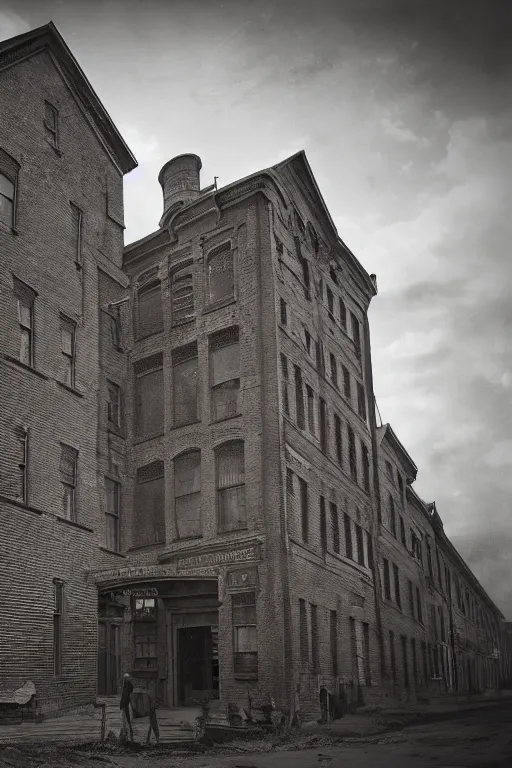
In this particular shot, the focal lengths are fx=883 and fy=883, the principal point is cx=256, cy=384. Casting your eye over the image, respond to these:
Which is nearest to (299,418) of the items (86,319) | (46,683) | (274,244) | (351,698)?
(274,244)

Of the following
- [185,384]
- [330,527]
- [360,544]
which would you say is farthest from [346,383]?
[185,384]

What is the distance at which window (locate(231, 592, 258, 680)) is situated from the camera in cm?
2408

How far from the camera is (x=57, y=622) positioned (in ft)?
75.9

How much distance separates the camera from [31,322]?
24.1 meters

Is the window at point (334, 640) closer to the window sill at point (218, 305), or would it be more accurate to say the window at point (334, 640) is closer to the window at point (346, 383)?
the window at point (346, 383)

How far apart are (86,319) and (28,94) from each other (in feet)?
22.3

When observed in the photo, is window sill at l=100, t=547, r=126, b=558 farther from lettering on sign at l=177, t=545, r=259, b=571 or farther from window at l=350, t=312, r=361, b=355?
window at l=350, t=312, r=361, b=355

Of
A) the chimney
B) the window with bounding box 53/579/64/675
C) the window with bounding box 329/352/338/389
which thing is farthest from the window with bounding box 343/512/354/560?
the chimney

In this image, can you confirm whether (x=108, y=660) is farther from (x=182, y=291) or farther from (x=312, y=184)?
(x=312, y=184)

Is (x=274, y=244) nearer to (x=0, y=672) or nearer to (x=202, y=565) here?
(x=202, y=565)

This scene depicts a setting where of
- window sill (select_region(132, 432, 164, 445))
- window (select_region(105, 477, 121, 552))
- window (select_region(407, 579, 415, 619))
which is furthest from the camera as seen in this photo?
window (select_region(407, 579, 415, 619))

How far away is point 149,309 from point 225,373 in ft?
15.2

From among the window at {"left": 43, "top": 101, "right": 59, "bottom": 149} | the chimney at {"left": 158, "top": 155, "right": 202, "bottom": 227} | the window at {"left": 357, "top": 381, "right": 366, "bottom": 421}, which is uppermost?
the chimney at {"left": 158, "top": 155, "right": 202, "bottom": 227}

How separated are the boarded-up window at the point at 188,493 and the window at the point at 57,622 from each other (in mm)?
4724
